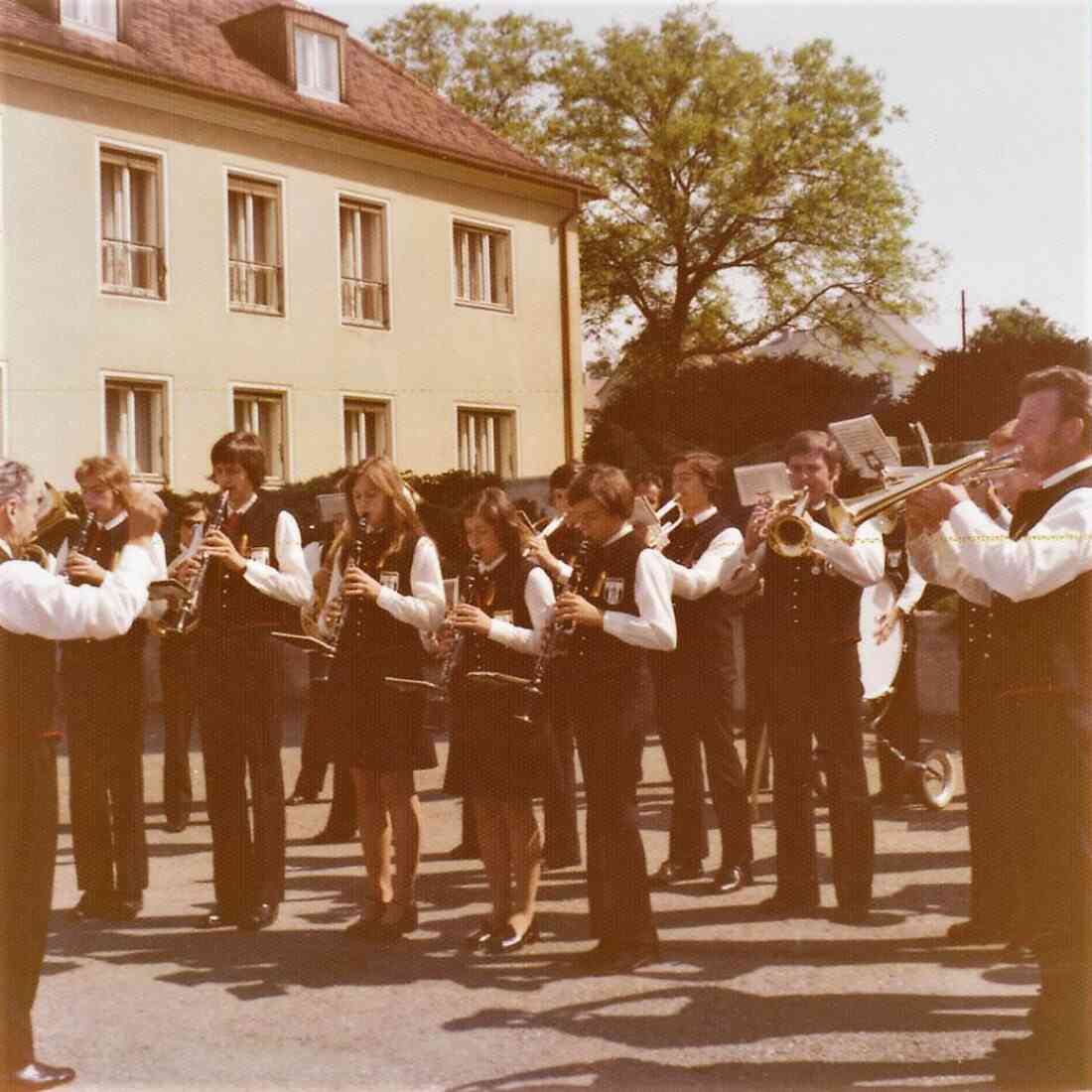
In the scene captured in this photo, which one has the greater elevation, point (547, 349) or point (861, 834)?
point (547, 349)

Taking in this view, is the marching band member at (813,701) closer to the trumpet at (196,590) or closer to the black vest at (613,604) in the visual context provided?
the black vest at (613,604)

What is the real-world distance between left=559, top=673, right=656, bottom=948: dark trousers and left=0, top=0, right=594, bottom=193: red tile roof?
51.1ft

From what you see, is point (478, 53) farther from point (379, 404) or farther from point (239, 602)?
point (239, 602)

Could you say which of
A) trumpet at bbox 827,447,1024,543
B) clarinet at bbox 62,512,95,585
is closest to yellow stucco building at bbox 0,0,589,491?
clarinet at bbox 62,512,95,585

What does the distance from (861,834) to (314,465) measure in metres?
18.0

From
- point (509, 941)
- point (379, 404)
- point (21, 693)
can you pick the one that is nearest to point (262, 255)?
point (379, 404)

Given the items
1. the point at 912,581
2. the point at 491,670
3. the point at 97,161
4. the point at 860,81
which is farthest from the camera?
the point at 860,81

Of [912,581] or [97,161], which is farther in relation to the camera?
[97,161]

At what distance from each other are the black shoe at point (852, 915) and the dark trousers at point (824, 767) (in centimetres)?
2

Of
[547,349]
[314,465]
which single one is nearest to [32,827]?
[314,465]

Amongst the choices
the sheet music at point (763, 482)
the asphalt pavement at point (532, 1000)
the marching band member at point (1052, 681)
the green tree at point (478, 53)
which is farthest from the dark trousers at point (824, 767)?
the green tree at point (478, 53)

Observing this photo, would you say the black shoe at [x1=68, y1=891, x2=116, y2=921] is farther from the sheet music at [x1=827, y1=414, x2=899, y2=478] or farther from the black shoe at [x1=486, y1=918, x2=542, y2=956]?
the sheet music at [x1=827, y1=414, x2=899, y2=478]

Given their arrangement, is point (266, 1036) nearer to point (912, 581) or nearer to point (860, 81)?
point (912, 581)

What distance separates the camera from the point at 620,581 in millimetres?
6340
